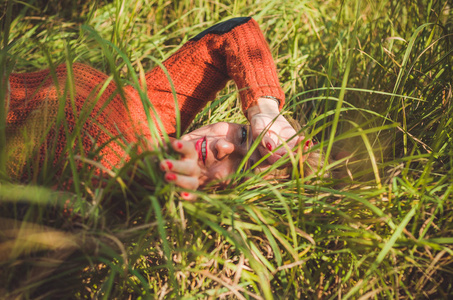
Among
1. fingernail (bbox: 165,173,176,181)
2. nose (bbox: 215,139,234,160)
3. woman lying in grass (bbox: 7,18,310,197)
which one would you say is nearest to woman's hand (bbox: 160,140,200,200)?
fingernail (bbox: 165,173,176,181)

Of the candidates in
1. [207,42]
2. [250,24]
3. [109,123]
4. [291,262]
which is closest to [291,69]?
[250,24]

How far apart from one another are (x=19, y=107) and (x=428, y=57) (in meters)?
1.58

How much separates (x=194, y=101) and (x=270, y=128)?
485mm

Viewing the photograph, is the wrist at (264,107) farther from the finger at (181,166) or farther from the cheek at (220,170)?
the finger at (181,166)

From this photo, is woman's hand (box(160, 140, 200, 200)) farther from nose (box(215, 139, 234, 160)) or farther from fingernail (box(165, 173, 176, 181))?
nose (box(215, 139, 234, 160))

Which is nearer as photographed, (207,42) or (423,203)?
(423,203)

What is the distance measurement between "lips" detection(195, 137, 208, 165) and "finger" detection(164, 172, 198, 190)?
1.36 ft

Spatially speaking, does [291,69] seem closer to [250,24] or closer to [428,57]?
[250,24]

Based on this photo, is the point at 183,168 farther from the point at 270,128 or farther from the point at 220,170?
the point at 270,128

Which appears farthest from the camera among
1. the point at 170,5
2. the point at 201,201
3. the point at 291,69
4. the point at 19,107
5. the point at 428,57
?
the point at 170,5

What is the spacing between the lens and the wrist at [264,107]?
1.38m

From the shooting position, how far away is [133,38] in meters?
1.89

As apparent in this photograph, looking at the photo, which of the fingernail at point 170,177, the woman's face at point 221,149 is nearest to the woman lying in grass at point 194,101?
the woman's face at point 221,149

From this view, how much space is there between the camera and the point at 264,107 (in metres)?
1.39
